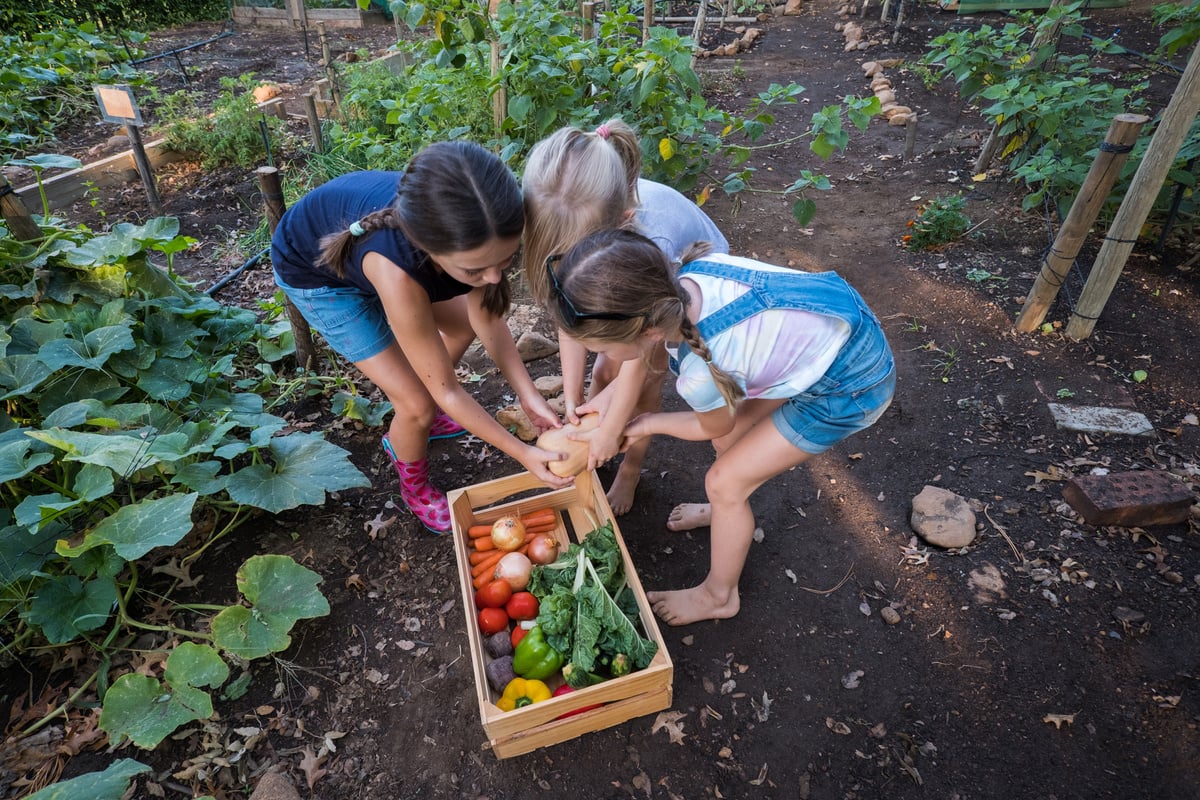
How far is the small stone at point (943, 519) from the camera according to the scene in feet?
7.73

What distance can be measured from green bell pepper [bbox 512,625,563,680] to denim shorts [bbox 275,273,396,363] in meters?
1.08

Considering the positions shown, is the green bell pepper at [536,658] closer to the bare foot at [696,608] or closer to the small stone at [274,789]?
the bare foot at [696,608]

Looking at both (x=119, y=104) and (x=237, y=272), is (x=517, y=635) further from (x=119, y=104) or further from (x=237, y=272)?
(x=119, y=104)

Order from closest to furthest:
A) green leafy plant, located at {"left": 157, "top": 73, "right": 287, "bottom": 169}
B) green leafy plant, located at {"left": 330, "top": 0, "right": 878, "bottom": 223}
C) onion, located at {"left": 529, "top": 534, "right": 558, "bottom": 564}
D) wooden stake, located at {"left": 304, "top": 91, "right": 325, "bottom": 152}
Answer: onion, located at {"left": 529, "top": 534, "right": 558, "bottom": 564}, green leafy plant, located at {"left": 330, "top": 0, "right": 878, "bottom": 223}, wooden stake, located at {"left": 304, "top": 91, "right": 325, "bottom": 152}, green leafy plant, located at {"left": 157, "top": 73, "right": 287, "bottom": 169}

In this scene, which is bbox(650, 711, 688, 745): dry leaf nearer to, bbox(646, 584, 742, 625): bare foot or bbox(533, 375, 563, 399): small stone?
bbox(646, 584, 742, 625): bare foot

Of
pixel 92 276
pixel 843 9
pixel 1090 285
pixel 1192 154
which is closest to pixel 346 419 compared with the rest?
pixel 92 276

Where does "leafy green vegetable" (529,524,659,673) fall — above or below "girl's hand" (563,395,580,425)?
below

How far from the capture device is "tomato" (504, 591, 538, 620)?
6.47ft

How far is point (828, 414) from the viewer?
5.40 feet

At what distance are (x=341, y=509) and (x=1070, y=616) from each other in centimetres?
276

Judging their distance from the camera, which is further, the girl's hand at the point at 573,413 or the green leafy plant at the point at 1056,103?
the green leafy plant at the point at 1056,103

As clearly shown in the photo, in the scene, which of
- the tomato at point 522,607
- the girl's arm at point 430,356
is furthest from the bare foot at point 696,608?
the girl's arm at point 430,356

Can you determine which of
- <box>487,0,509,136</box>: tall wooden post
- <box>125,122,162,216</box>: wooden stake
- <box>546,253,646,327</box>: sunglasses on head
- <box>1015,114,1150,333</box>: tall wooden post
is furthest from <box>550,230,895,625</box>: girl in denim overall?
<box>125,122,162,216</box>: wooden stake

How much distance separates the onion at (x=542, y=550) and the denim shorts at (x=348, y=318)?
0.86 metres
